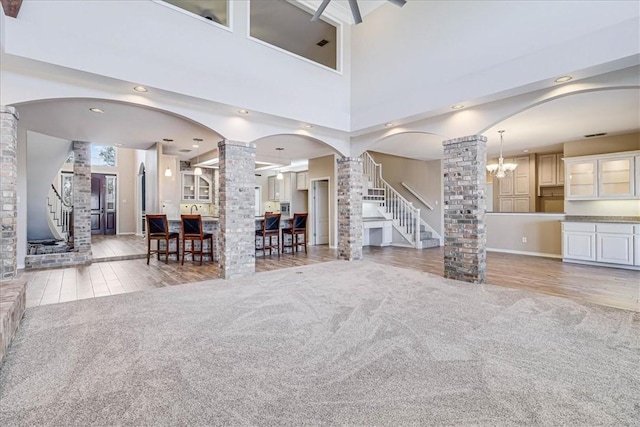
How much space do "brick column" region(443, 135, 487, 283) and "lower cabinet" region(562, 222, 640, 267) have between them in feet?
10.4

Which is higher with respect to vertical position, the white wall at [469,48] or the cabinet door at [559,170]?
the white wall at [469,48]

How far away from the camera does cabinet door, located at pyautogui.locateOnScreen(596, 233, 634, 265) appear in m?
5.68

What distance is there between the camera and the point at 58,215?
853 centimetres

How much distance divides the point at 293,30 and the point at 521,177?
759 centimetres

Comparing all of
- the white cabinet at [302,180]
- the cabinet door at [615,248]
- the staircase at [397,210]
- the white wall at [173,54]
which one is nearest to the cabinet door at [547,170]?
the cabinet door at [615,248]

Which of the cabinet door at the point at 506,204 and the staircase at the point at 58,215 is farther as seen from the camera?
the cabinet door at the point at 506,204

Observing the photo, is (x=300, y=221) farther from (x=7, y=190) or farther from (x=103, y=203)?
(x=103, y=203)

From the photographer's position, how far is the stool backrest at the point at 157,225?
20.8 feet

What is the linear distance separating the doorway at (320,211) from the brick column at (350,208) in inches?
105

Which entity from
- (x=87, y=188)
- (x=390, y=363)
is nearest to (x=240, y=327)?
(x=390, y=363)

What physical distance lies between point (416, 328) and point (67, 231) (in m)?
10.5

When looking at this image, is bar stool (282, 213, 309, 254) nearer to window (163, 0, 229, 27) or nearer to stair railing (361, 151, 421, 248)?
stair railing (361, 151, 421, 248)

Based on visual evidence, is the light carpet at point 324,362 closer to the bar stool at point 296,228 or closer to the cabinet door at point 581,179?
the bar stool at point 296,228

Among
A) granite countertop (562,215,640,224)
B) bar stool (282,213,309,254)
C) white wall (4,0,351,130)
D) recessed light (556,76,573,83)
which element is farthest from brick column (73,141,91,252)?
granite countertop (562,215,640,224)
